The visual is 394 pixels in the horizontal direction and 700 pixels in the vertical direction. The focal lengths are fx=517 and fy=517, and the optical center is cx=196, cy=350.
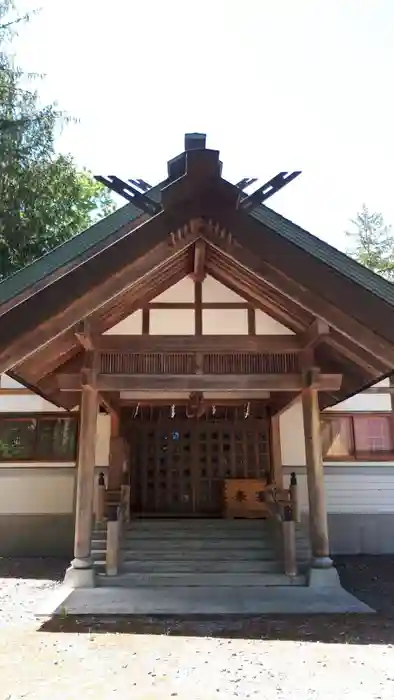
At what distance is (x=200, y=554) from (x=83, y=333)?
130 inches

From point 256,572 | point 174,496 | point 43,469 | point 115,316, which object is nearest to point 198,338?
Result: point 115,316

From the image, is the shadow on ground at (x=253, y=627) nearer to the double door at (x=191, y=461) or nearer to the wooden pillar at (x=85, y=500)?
the wooden pillar at (x=85, y=500)

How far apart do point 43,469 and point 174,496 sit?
2.46 metres

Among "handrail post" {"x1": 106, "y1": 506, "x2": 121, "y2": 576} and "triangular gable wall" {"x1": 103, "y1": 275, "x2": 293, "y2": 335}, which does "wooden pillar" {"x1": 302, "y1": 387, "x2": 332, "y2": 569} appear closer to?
"triangular gable wall" {"x1": 103, "y1": 275, "x2": 293, "y2": 335}

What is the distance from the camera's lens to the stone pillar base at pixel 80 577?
18.9ft

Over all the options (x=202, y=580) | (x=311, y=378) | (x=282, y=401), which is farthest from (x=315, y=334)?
(x=202, y=580)

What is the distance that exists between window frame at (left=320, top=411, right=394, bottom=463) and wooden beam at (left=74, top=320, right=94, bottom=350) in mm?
5241

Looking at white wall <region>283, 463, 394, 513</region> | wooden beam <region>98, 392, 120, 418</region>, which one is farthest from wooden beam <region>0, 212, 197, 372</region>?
white wall <region>283, 463, 394, 513</region>

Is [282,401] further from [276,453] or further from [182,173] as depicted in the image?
[182,173]

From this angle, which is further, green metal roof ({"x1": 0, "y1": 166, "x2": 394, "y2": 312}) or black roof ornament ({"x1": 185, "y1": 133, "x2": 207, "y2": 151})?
green metal roof ({"x1": 0, "y1": 166, "x2": 394, "y2": 312})

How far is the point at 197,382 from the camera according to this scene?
6223 mm

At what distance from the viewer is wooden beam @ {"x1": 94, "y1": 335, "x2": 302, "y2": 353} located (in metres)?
Answer: 6.25

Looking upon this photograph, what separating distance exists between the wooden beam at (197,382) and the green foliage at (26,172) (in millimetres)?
8460

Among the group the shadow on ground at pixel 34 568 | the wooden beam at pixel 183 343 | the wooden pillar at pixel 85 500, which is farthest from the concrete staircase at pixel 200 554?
the wooden beam at pixel 183 343
